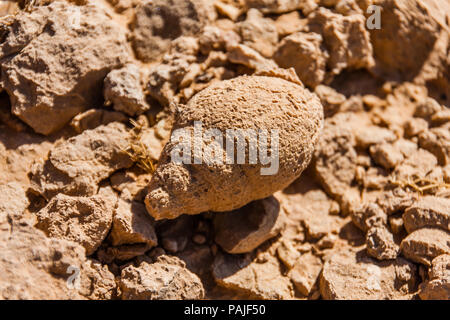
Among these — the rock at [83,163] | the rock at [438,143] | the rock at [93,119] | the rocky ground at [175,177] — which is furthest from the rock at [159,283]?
the rock at [438,143]

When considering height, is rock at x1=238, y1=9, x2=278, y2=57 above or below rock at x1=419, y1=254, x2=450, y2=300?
above

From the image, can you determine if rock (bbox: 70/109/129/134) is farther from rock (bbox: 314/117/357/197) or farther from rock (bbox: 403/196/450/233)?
rock (bbox: 403/196/450/233)

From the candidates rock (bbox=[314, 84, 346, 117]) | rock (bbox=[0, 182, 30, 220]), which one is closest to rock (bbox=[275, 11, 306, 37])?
rock (bbox=[314, 84, 346, 117])

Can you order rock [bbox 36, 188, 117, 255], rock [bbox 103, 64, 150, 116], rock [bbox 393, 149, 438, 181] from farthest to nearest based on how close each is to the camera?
1. rock [bbox 393, 149, 438, 181]
2. rock [bbox 103, 64, 150, 116]
3. rock [bbox 36, 188, 117, 255]

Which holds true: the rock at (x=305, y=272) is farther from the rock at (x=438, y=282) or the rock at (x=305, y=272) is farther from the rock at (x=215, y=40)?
the rock at (x=215, y=40)

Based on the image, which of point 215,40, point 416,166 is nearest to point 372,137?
point 416,166

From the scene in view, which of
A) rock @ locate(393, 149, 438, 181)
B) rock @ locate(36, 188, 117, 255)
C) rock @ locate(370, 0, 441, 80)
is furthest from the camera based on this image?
rock @ locate(370, 0, 441, 80)

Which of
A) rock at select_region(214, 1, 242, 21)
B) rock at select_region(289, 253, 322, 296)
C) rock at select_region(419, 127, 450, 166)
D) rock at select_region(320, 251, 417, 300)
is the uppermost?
rock at select_region(214, 1, 242, 21)
